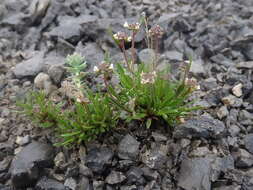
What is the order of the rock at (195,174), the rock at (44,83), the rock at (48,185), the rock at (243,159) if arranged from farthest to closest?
the rock at (44,83)
the rock at (243,159)
the rock at (48,185)
the rock at (195,174)

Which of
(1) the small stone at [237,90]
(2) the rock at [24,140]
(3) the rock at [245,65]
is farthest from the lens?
(3) the rock at [245,65]

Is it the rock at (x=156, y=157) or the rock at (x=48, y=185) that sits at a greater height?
the rock at (x=156, y=157)

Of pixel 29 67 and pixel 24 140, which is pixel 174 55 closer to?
pixel 29 67

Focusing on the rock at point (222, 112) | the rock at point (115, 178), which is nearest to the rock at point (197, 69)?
the rock at point (222, 112)

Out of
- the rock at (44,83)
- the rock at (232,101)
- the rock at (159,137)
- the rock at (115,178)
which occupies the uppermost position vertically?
the rock at (44,83)

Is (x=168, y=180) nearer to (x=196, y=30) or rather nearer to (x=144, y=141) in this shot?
(x=144, y=141)

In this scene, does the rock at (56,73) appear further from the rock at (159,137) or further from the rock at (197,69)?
the rock at (197,69)

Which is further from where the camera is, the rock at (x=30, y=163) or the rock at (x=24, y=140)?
the rock at (x=24, y=140)
